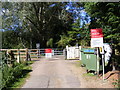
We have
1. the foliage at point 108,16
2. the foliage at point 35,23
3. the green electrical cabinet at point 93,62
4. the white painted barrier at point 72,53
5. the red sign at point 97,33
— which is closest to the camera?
the red sign at point 97,33

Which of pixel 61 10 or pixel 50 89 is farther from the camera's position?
pixel 61 10

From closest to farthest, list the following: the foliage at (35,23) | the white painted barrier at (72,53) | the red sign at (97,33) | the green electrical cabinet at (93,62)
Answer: the red sign at (97,33) → the green electrical cabinet at (93,62) → the white painted barrier at (72,53) → the foliage at (35,23)

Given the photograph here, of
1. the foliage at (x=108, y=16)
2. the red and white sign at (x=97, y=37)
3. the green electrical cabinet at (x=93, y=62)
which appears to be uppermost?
the foliage at (x=108, y=16)

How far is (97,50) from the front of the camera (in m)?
7.14

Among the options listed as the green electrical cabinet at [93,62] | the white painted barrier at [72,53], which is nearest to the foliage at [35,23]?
the white painted barrier at [72,53]

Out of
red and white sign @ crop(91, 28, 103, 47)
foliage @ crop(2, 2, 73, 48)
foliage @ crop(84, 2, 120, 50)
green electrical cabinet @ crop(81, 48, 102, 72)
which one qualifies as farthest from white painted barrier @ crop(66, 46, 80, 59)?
foliage @ crop(2, 2, 73, 48)

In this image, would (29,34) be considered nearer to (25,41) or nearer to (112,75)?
(25,41)

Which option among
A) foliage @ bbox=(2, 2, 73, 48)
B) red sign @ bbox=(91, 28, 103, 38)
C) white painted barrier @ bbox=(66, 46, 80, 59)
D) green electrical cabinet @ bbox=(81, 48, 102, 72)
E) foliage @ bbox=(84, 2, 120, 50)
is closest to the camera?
red sign @ bbox=(91, 28, 103, 38)

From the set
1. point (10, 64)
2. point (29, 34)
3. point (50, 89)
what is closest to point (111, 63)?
point (50, 89)

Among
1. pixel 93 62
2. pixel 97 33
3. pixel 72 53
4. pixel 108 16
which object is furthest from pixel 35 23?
pixel 97 33

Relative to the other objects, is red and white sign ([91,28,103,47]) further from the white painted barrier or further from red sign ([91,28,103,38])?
the white painted barrier

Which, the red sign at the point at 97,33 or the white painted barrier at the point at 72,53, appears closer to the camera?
the red sign at the point at 97,33

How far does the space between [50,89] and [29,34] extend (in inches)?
762

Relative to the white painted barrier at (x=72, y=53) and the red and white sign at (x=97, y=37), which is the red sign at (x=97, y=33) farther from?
the white painted barrier at (x=72, y=53)
